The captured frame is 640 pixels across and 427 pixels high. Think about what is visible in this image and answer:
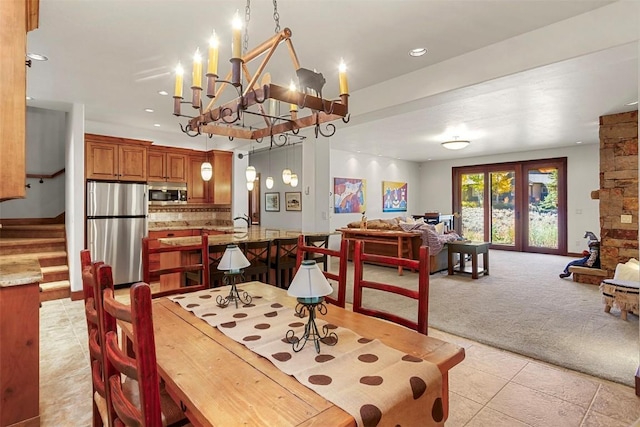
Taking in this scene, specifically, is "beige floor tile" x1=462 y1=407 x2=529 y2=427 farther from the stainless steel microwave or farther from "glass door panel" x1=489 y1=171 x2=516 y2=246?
"glass door panel" x1=489 y1=171 x2=516 y2=246

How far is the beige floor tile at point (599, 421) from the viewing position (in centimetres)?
196

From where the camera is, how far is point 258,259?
3.89 m

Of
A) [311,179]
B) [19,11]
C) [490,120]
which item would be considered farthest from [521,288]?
[19,11]

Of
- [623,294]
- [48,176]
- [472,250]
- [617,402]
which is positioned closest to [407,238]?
[472,250]

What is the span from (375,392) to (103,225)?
17.4ft

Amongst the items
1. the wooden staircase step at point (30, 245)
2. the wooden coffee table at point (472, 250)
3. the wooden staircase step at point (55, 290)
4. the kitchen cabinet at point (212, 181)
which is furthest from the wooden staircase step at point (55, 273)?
the wooden coffee table at point (472, 250)

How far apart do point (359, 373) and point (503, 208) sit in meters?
9.56

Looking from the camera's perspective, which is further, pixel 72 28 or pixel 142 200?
pixel 142 200

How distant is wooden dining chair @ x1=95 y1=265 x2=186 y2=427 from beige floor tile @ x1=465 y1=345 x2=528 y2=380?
7.73 feet

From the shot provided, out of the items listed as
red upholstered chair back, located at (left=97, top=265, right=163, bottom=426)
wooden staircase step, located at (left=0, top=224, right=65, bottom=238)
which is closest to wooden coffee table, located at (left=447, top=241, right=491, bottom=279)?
red upholstered chair back, located at (left=97, top=265, right=163, bottom=426)

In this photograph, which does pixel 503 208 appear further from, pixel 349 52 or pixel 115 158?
pixel 115 158

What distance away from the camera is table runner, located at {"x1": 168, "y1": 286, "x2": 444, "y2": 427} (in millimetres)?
916

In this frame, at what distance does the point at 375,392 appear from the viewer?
946mm

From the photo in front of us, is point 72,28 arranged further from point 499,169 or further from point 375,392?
point 499,169
